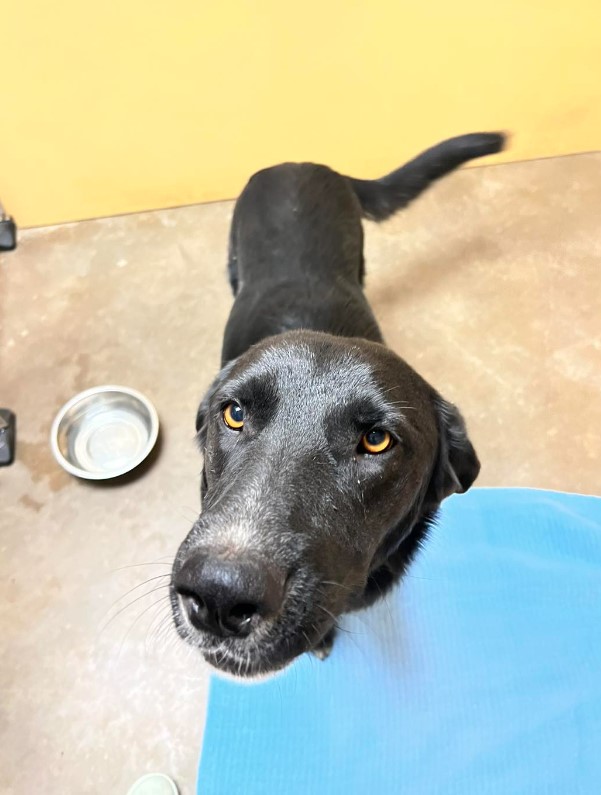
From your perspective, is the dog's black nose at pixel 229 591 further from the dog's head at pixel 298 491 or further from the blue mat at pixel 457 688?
the blue mat at pixel 457 688

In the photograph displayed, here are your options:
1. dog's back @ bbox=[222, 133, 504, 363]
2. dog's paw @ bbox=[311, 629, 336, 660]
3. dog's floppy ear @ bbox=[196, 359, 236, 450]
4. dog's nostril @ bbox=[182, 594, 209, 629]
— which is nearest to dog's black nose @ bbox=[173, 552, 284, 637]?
dog's nostril @ bbox=[182, 594, 209, 629]

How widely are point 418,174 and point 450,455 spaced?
1.47 metres

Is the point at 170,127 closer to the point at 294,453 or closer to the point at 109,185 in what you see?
the point at 109,185

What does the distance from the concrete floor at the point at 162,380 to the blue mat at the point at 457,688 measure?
30 centimetres

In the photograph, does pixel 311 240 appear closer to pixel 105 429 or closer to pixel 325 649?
pixel 105 429

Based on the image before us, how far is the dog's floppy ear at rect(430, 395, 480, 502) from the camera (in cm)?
177

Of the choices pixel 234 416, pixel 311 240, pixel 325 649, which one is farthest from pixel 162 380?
pixel 234 416

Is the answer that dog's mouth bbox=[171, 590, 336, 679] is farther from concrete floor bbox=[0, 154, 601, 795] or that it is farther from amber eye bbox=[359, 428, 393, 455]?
concrete floor bbox=[0, 154, 601, 795]

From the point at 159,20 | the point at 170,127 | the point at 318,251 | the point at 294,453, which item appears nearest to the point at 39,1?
the point at 159,20

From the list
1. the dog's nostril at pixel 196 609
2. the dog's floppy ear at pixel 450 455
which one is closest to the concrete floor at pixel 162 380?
the dog's floppy ear at pixel 450 455

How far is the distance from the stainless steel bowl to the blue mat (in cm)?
110

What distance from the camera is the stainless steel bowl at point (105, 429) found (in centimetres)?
279

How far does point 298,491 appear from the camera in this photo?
1278mm

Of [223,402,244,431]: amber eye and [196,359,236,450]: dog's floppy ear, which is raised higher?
[223,402,244,431]: amber eye
